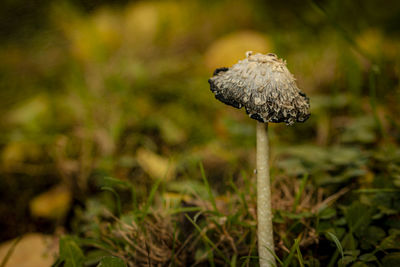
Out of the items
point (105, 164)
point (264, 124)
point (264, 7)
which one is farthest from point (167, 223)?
point (264, 7)

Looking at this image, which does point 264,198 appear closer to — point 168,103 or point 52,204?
point 52,204

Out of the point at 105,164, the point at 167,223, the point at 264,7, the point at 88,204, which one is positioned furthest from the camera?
the point at 264,7

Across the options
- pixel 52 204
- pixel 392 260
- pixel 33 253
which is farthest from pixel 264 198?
pixel 52 204

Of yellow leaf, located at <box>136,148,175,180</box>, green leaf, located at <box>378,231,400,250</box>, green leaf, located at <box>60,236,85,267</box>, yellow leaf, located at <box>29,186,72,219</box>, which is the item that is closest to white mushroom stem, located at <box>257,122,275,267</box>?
green leaf, located at <box>378,231,400,250</box>

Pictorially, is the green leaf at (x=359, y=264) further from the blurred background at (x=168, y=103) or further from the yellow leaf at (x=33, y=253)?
the yellow leaf at (x=33, y=253)

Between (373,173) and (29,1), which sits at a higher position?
(29,1)

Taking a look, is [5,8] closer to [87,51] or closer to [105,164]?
[87,51]
